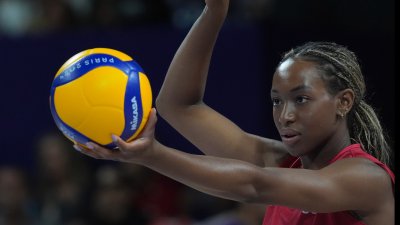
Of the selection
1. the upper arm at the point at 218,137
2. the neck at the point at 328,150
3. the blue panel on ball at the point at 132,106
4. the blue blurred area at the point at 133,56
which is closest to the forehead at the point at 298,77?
the neck at the point at 328,150

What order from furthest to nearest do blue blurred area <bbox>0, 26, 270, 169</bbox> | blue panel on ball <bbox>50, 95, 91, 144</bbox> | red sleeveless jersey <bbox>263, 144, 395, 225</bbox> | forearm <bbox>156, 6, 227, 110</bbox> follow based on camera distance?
1. blue blurred area <bbox>0, 26, 270, 169</bbox>
2. forearm <bbox>156, 6, 227, 110</bbox>
3. red sleeveless jersey <bbox>263, 144, 395, 225</bbox>
4. blue panel on ball <bbox>50, 95, 91, 144</bbox>

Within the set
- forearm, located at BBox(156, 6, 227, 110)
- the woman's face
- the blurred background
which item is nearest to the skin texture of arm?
the woman's face

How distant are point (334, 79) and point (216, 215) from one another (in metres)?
3.82

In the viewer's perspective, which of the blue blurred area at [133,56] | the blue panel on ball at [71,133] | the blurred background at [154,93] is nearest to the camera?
the blue panel on ball at [71,133]

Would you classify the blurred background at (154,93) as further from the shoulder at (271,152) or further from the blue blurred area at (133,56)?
the shoulder at (271,152)

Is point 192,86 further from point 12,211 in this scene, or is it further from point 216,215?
point 12,211

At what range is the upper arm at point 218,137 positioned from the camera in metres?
4.20

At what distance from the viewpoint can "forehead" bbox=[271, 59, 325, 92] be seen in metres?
3.67

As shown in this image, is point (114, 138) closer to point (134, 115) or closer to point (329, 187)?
point (134, 115)

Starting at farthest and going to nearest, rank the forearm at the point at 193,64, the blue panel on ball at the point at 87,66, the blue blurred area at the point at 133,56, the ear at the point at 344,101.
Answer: the blue blurred area at the point at 133,56 < the forearm at the point at 193,64 < the ear at the point at 344,101 < the blue panel on ball at the point at 87,66

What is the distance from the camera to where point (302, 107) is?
3.64 meters

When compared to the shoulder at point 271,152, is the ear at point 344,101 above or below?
above

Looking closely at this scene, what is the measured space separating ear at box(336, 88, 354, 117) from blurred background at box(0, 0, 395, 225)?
3.19 meters

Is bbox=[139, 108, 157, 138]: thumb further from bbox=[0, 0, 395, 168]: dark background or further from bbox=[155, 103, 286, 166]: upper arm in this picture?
bbox=[0, 0, 395, 168]: dark background
